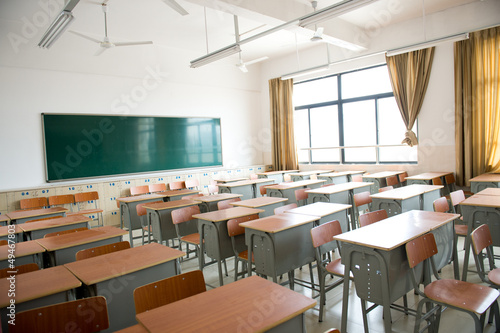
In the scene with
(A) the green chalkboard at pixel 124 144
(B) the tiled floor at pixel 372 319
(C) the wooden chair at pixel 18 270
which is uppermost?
(A) the green chalkboard at pixel 124 144

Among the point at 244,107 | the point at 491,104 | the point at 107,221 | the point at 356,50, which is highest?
the point at 356,50

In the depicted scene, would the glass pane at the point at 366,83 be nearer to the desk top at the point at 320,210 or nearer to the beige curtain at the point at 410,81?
the beige curtain at the point at 410,81

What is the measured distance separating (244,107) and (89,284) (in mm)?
7825

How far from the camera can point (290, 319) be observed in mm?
1473

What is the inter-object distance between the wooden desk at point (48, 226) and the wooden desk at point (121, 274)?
4.86ft

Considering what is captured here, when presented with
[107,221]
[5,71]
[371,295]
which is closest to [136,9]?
[5,71]

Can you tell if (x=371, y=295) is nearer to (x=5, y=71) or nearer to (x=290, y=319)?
(x=290, y=319)

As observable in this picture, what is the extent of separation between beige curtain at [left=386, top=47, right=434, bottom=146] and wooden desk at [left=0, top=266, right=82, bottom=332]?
6.43m

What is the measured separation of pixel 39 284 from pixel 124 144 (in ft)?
17.3

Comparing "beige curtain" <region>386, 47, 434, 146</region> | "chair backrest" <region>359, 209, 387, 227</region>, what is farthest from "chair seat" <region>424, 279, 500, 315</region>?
"beige curtain" <region>386, 47, 434, 146</region>

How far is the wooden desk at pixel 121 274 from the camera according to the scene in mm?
1999

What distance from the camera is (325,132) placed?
28.2ft

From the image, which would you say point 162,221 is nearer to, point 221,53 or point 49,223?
point 49,223

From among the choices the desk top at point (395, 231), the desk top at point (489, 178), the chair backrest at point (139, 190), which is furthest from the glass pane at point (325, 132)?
the desk top at point (395, 231)
